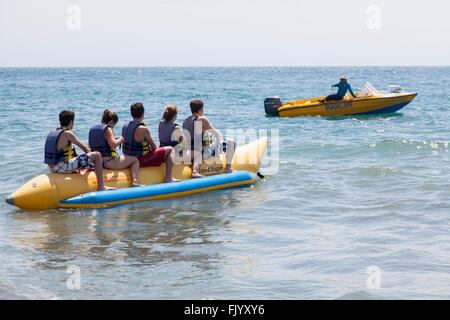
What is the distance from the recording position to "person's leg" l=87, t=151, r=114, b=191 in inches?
289

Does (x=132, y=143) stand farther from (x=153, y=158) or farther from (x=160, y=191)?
(x=160, y=191)

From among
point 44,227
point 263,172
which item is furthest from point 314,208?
point 44,227

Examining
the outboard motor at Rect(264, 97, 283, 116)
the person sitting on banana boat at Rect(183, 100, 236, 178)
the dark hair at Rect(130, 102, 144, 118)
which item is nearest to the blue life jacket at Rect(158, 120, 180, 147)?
the person sitting on banana boat at Rect(183, 100, 236, 178)

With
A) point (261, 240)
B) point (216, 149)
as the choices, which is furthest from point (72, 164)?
point (261, 240)

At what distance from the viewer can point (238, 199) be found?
8.15m

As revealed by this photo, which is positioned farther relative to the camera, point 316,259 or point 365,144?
point 365,144

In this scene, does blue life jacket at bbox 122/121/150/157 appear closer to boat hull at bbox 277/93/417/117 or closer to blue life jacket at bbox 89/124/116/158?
blue life jacket at bbox 89/124/116/158

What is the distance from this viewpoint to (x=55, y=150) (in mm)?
7145

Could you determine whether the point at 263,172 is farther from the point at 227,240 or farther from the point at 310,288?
the point at 310,288

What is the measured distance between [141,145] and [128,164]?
330mm

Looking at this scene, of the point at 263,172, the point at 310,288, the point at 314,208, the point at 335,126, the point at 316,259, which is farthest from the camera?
the point at 335,126

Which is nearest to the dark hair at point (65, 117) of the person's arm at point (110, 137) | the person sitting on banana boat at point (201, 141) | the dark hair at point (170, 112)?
the person's arm at point (110, 137)

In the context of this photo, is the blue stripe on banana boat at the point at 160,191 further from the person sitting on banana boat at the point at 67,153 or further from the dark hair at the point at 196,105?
the dark hair at the point at 196,105
